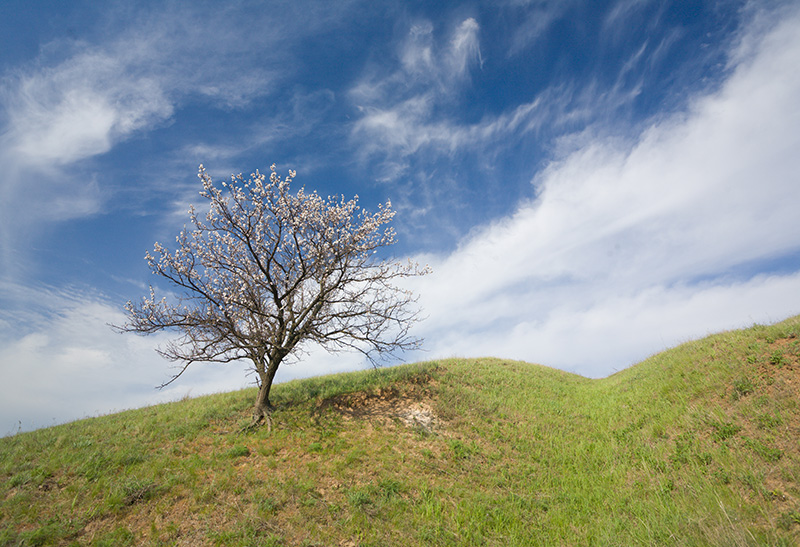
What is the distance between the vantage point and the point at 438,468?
12977 millimetres

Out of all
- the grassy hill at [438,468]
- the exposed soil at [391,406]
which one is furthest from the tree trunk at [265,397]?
the exposed soil at [391,406]

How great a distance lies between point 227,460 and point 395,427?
21.7ft

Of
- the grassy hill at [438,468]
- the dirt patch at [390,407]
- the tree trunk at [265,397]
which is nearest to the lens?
the grassy hill at [438,468]

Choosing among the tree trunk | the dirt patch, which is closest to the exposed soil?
the dirt patch

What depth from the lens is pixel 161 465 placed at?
1185 centimetres

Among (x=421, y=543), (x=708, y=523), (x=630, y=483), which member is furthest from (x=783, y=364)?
(x=421, y=543)

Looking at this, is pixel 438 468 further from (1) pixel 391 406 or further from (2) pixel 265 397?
(2) pixel 265 397

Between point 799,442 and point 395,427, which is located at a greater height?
point 395,427

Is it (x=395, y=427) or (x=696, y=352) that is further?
(x=696, y=352)

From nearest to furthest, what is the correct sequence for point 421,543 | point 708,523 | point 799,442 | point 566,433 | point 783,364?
point 708,523 < point 421,543 < point 799,442 < point 783,364 < point 566,433

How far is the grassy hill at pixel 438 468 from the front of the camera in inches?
361

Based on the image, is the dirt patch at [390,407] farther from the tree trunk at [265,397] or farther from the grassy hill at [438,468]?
the tree trunk at [265,397]

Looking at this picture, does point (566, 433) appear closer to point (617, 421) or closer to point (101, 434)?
point (617, 421)

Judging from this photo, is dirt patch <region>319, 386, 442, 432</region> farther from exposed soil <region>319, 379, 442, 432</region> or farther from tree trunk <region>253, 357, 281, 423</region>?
tree trunk <region>253, 357, 281, 423</region>
